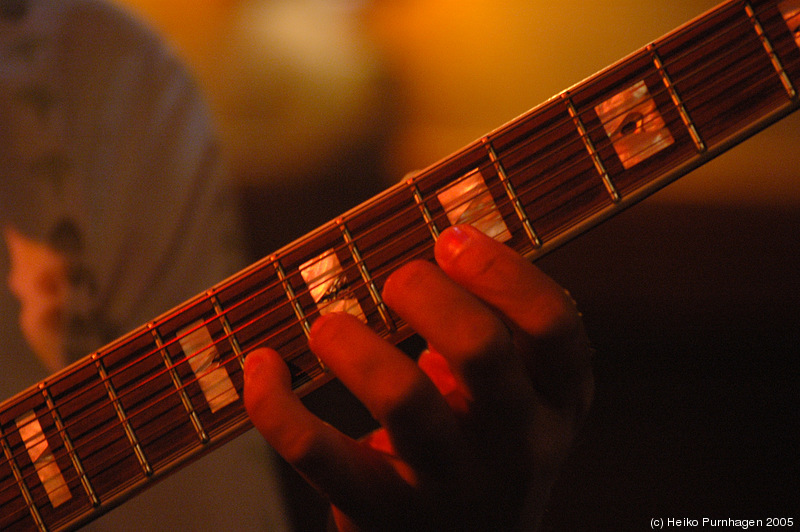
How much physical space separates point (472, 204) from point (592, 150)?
13 cm

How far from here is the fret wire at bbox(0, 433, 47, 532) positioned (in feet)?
1.69

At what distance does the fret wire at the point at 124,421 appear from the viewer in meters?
0.49

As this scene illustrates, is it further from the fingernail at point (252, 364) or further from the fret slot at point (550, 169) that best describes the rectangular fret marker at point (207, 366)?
the fret slot at point (550, 169)

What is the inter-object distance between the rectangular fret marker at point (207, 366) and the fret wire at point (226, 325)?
0.8 inches

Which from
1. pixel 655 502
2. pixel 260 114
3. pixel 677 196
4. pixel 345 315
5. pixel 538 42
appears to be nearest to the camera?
pixel 345 315

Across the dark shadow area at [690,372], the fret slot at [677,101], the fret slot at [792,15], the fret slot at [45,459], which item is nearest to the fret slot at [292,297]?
the fret slot at [45,459]

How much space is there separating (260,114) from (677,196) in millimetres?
1010

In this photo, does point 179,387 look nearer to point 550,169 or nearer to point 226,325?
point 226,325

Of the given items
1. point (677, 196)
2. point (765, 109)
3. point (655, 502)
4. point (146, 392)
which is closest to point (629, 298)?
point (677, 196)

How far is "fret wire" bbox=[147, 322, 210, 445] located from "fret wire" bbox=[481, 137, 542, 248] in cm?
40

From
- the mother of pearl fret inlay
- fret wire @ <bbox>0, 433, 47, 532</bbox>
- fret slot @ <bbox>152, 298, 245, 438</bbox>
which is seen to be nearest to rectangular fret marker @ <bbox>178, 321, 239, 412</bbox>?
fret slot @ <bbox>152, 298, 245, 438</bbox>

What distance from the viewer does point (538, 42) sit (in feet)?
3.53

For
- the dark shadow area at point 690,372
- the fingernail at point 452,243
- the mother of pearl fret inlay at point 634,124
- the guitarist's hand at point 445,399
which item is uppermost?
the mother of pearl fret inlay at point 634,124

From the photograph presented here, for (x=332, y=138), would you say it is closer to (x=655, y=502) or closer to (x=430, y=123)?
(x=430, y=123)
